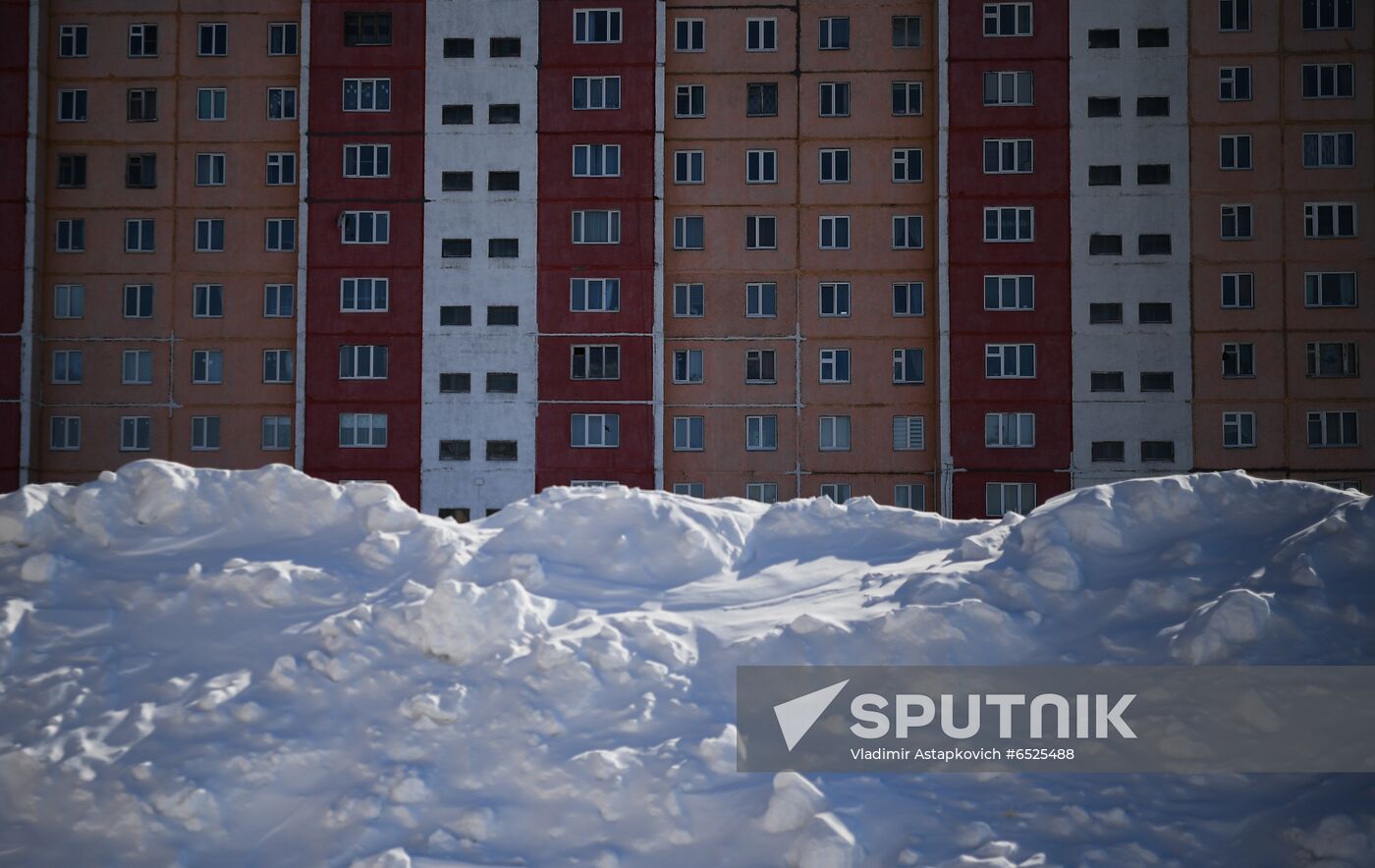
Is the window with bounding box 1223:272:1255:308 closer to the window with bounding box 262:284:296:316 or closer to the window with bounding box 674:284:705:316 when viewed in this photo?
the window with bounding box 674:284:705:316

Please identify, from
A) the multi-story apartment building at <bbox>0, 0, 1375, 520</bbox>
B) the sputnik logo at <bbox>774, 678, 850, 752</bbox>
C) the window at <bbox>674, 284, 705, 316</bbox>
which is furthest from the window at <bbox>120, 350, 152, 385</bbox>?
the sputnik logo at <bbox>774, 678, 850, 752</bbox>

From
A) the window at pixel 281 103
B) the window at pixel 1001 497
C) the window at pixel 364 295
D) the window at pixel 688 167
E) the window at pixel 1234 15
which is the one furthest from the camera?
the window at pixel 281 103

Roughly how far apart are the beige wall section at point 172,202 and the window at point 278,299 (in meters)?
0.23

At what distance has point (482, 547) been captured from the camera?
13484mm

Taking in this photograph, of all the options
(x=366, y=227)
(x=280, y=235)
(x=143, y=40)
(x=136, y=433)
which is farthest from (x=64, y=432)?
(x=143, y=40)

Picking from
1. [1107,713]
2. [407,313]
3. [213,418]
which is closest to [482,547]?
[1107,713]

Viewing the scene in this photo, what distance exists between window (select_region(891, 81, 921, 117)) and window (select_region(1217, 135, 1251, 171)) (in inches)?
394

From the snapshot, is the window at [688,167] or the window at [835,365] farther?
the window at [688,167]

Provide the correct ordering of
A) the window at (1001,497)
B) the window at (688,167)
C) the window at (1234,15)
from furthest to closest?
1. the window at (688,167)
2. the window at (1234,15)
3. the window at (1001,497)

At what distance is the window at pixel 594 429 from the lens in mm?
37938

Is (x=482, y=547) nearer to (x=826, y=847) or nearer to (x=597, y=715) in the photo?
(x=597, y=715)

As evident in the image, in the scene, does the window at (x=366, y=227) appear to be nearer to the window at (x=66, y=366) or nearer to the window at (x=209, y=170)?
the window at (x=209, y=170)

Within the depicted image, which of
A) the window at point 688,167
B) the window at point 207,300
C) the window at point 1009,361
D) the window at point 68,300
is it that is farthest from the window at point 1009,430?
the window at point 68,300

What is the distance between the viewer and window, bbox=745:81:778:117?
1542 inches
